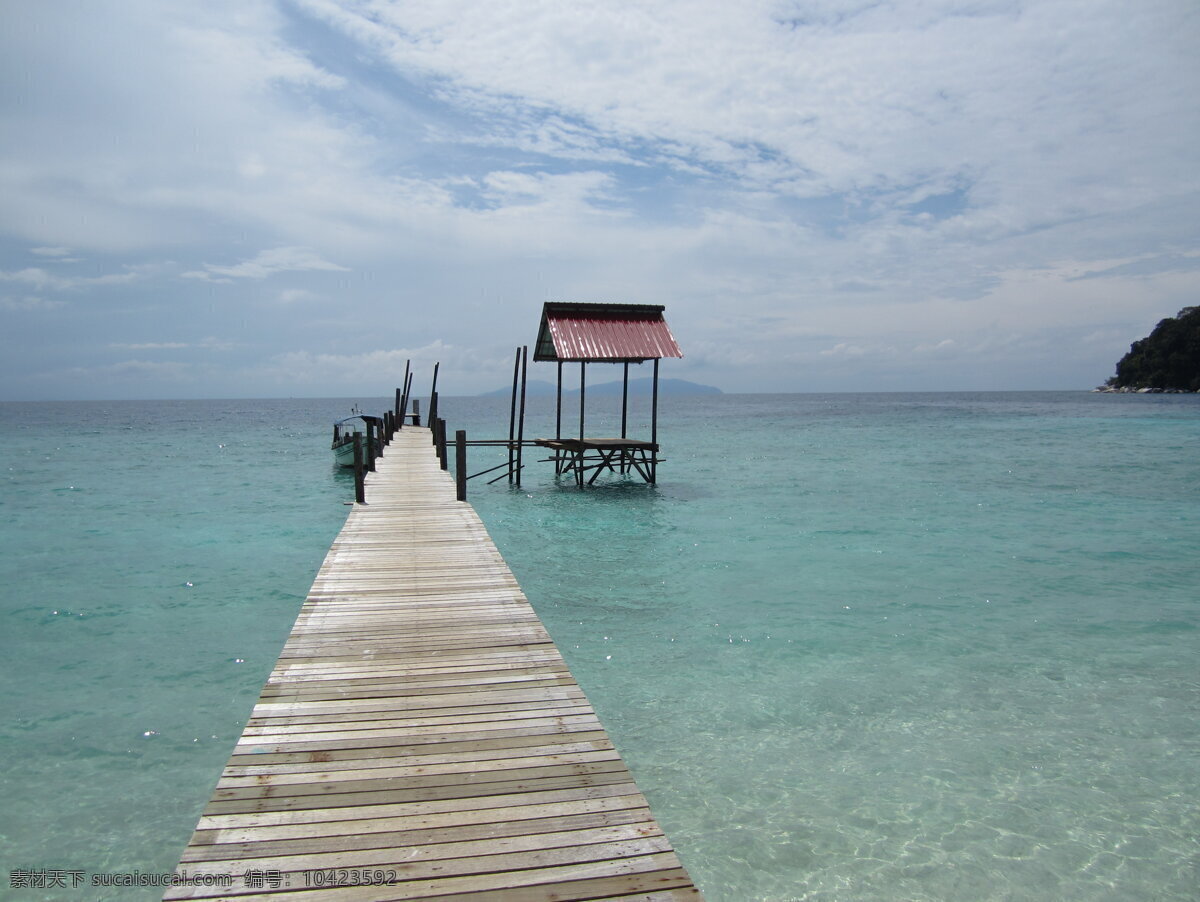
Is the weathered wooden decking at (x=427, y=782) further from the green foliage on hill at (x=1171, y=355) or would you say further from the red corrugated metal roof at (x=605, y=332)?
the green foliage on hill at (x=1171, y=355)

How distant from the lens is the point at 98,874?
527 cm

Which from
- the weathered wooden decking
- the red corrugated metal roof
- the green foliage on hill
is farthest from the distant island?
the weathered wooden decking

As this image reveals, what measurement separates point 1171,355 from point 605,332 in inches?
4488

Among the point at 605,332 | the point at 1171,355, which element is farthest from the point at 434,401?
the point at 1171,355

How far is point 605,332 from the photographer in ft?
71.1

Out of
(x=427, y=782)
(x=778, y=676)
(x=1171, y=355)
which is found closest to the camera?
(x=427, y=782)

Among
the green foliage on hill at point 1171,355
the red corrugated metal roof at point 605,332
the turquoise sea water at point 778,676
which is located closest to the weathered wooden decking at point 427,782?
the turquoise sea water at point 778,676

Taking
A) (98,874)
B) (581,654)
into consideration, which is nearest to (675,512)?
(581,654)

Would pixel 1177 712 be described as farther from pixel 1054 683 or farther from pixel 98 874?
pixel 98 874

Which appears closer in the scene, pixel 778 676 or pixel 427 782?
pixel 427 782

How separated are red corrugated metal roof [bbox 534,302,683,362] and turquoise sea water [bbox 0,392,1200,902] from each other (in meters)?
4.40

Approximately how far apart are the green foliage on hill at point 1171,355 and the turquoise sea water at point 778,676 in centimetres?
10098

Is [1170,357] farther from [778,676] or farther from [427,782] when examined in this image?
[427,782]

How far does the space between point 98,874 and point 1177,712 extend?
31.8ft
